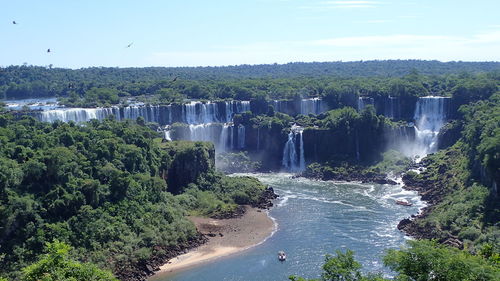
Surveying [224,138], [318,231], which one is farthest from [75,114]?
[318,231]

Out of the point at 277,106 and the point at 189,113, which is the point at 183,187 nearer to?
the point at 189,113

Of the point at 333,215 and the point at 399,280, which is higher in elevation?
the point at 399,280

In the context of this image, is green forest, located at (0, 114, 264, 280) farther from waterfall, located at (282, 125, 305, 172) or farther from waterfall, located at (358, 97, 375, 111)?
waterfall, located at (358, 97, 375, 111)

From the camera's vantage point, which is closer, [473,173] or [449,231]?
[449,231]

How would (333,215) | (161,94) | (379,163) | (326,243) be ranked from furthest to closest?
(161,94), (379,163), (333,215), (326,243)

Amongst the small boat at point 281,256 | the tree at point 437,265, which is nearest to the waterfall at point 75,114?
the small boat at point 281,256

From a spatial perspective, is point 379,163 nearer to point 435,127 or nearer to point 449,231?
point 435,127

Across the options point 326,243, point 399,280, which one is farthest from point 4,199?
point 399,280
